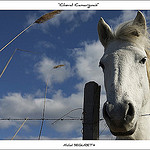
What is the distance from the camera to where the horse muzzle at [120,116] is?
6.53ft

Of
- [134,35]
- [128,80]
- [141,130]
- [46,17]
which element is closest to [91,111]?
[128,80]

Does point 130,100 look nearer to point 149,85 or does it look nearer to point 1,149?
point 149,85

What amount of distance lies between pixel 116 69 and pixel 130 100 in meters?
0.52

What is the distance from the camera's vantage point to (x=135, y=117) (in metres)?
2.20

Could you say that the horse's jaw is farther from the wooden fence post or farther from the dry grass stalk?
the dry grass stalk

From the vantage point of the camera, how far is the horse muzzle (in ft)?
6.53

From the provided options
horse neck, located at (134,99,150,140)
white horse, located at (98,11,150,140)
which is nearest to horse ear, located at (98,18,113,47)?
white horse, located at (98,11,150,140)

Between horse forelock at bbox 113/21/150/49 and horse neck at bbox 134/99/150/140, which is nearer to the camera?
horse neck at bbox 134/99/150/140

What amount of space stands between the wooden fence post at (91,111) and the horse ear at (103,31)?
1224mm

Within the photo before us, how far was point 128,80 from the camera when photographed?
2.37 metres

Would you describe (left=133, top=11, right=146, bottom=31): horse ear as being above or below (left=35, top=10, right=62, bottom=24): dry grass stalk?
above

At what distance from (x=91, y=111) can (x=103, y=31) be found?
1870 mm

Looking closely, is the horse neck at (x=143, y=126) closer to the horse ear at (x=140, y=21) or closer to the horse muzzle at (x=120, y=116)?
the horse muzzle at (x=120, y=116)

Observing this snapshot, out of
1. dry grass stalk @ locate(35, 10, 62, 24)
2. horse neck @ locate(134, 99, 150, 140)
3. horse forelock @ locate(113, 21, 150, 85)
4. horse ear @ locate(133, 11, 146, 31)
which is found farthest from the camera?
horse ear @ locate(133, 11, 146, 31)
